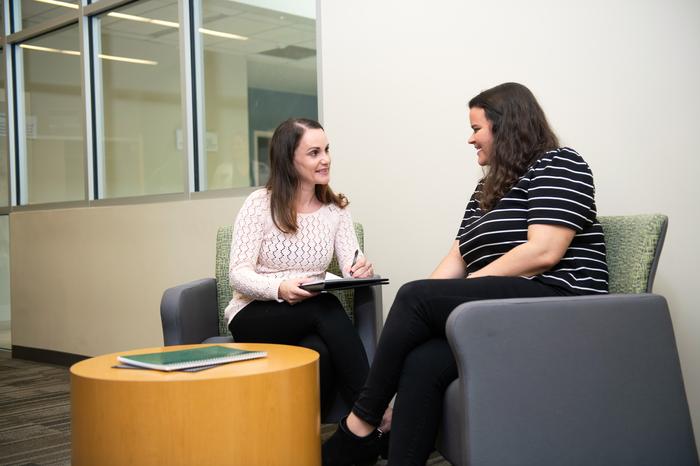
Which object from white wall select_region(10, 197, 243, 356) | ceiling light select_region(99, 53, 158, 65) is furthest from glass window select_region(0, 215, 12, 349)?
ceiling light select_region(99, 53, 158, 65)

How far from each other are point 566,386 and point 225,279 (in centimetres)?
148

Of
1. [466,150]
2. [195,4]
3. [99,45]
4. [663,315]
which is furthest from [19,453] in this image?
[99,45]

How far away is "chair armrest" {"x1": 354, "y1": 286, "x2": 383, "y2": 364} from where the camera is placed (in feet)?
8.31

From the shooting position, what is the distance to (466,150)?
291 centimetres

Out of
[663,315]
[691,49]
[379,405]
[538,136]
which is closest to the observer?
[663,315]

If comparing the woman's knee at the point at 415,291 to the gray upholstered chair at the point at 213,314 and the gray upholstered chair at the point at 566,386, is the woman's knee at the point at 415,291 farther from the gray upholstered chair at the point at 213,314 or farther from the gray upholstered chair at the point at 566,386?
the gray upholstered chair at the point at 213,314

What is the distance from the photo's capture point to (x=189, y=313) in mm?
2549

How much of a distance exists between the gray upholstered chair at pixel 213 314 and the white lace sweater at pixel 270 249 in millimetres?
104

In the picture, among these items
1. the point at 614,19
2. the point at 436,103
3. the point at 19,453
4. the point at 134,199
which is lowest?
the point at 19,453

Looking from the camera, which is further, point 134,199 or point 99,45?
point 99,45

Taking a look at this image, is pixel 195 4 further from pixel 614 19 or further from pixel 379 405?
pixel 379 405

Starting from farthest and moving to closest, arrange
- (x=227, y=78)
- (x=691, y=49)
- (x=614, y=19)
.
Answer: (x=227, y=78)
(x=614, y=19)
(x=691, y=49)

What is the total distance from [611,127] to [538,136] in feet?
1.48

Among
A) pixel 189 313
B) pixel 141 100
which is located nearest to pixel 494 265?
pixel 189 313
